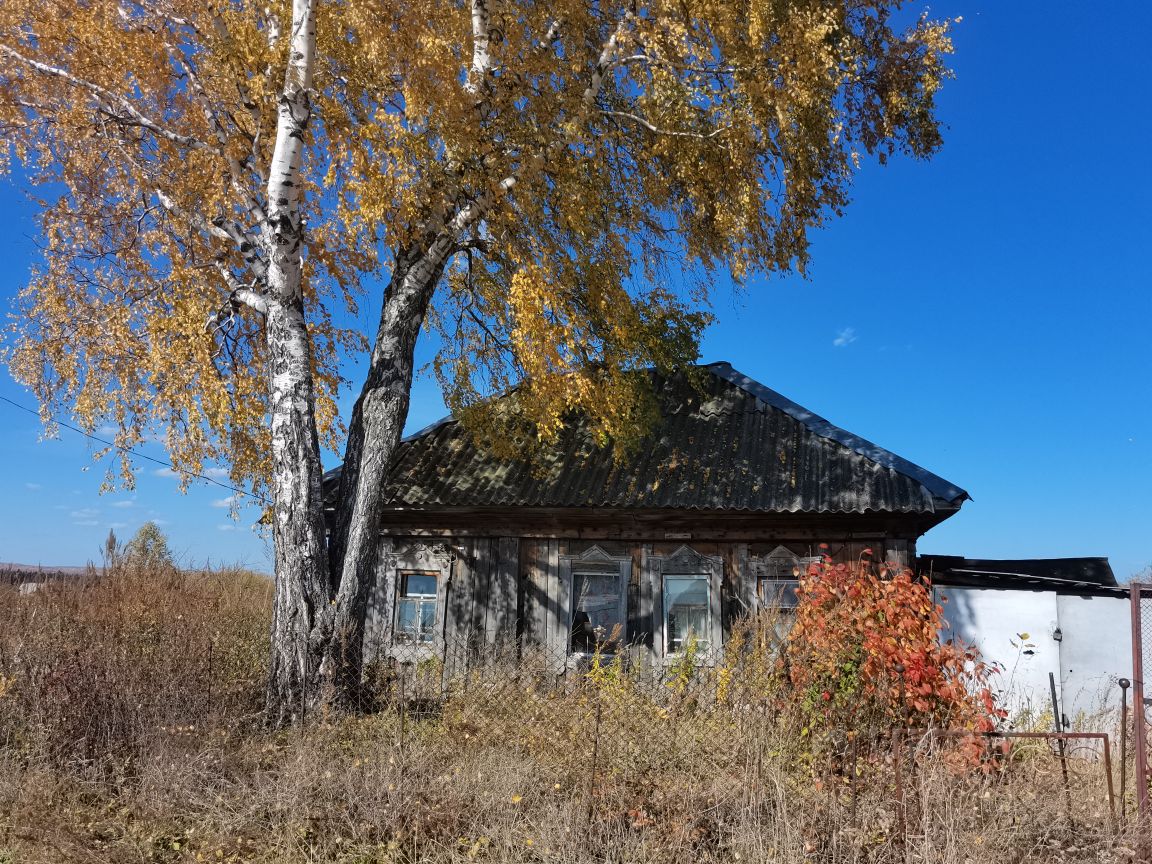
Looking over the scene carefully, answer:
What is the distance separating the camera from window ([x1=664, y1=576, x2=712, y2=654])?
11867 mm

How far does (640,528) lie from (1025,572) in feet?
20.6

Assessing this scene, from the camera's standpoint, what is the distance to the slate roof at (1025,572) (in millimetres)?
11195

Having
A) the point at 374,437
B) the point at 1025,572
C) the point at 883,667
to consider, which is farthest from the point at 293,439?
the point at 1025,572

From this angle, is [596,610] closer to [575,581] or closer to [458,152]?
[575,581]

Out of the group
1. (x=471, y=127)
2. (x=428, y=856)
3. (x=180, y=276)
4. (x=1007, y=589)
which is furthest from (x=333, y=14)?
(x=1007, y=589)

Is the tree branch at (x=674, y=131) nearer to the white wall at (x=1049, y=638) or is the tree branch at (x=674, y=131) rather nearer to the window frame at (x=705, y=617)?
the window frame at (x=705, y=617)

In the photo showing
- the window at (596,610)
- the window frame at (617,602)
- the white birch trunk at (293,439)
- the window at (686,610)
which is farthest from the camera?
the window at (596,610)

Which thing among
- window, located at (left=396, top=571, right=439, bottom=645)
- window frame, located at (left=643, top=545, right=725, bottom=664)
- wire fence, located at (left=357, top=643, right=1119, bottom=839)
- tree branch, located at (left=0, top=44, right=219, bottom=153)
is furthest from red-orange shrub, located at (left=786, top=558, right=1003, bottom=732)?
tree branch, located at (left=0, top=44, right=219, bottom=153)

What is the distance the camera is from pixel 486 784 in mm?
6184

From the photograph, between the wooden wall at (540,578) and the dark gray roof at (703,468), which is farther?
the wooden wall at (540,578)

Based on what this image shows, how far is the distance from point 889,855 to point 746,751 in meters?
1.33

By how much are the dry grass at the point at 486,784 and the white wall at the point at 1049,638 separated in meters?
4.23

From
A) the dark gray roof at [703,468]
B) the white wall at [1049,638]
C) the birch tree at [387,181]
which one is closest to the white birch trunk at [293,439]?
the birch tree at [387,181]

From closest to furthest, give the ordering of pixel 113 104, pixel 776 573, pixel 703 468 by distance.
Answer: pixel 113 104
pixel 776 573
pixel 703 468
